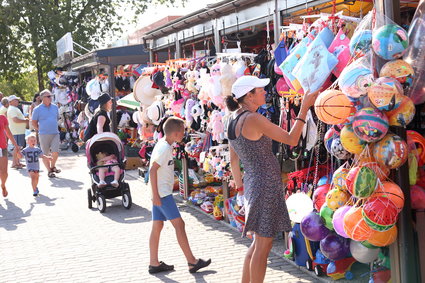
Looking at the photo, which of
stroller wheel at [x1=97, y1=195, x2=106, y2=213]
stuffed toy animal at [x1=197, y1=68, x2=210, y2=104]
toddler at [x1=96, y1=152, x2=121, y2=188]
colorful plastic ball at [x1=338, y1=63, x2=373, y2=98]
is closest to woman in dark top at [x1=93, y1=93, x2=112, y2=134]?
toddler at [x1=96, y1=152, x2=121, y2=188]

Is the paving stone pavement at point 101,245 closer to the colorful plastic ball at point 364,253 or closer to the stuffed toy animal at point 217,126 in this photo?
the colorful plastic ball at point 364,253

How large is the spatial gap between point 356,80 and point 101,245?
4.33m

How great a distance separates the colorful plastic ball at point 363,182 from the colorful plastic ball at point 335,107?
44 centimetres

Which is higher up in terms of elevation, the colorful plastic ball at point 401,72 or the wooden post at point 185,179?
the colorful plastic ball at point 401,72

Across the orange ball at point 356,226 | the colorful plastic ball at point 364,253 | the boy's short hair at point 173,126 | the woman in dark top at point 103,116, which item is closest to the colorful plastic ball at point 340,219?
the orange ball at point 356,226

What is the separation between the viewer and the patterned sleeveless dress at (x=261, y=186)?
4531 mm

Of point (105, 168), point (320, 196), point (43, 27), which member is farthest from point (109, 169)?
point (43, 27)

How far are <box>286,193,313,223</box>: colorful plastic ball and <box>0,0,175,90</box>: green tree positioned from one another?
24.9 metres

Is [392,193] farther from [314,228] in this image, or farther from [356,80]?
[314,228]

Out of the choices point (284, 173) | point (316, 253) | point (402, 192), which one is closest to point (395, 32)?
point (402, 192)

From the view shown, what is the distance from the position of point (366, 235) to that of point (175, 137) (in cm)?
236

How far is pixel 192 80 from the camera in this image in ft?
27.1

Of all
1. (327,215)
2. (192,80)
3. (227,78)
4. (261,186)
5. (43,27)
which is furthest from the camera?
(43,27)

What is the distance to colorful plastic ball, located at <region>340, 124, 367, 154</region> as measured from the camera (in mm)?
4453
